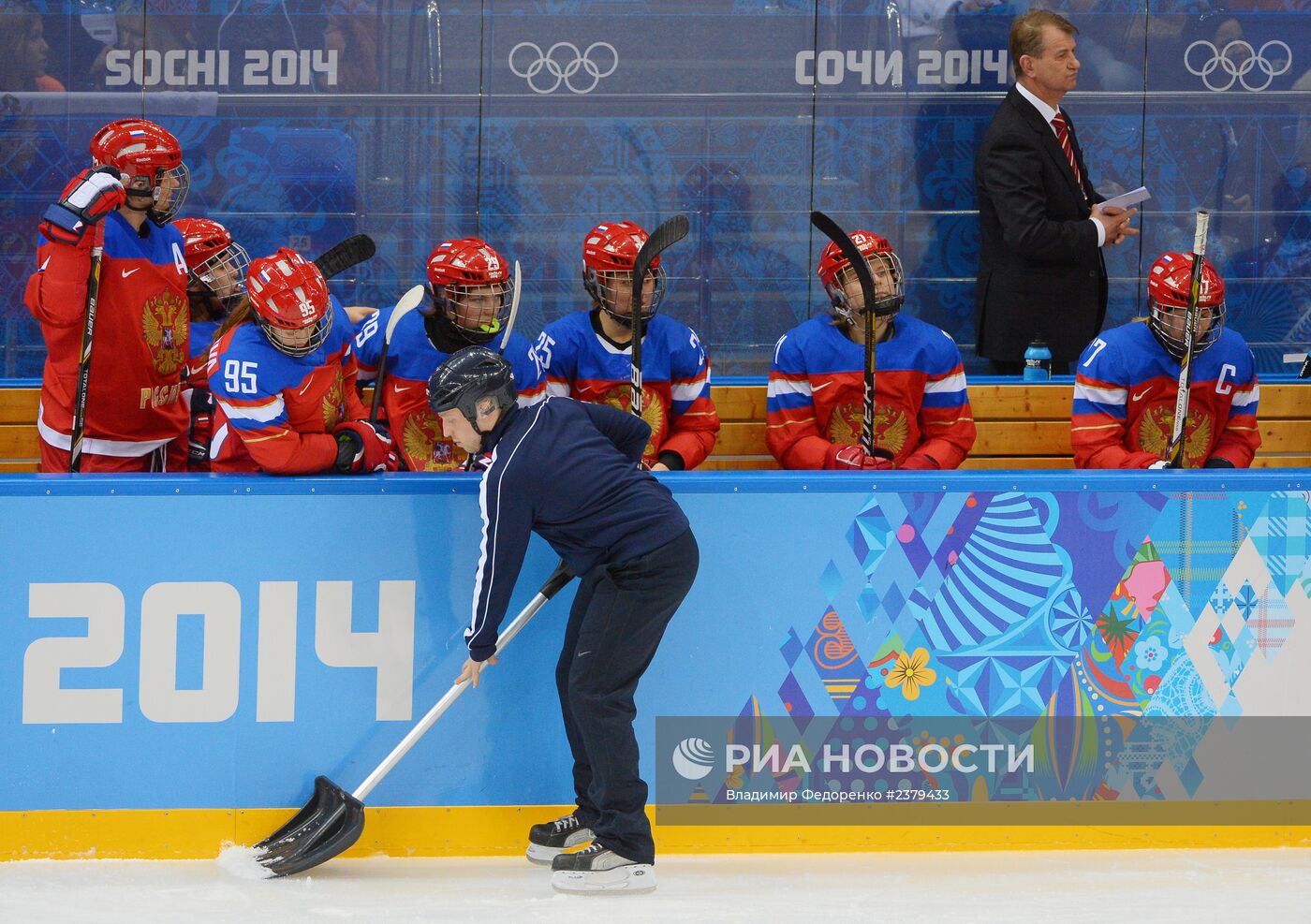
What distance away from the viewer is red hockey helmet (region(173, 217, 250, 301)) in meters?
4.25

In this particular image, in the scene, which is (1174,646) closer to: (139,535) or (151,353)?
(139,535)

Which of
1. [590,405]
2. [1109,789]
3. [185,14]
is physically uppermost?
[185,14]

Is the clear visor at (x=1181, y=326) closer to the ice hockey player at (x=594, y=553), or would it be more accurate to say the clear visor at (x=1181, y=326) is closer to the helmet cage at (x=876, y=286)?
the helmet cage at (x=876, y=286)

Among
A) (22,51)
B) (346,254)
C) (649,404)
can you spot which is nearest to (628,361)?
(649,404)

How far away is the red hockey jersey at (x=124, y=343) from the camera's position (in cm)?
386

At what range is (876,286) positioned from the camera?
4090 mm

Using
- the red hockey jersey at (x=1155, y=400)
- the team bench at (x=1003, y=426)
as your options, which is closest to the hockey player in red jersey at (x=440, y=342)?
the team bench at (x=1003, y=426)

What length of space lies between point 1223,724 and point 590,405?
1.59m

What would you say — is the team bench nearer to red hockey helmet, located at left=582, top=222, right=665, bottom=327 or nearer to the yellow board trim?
red hockey helmet, located at left=582, top=222, right=665, bottom=327

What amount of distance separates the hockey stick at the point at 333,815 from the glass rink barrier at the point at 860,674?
0.08 meters

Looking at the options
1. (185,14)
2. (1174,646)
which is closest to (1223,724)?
(1174,646)

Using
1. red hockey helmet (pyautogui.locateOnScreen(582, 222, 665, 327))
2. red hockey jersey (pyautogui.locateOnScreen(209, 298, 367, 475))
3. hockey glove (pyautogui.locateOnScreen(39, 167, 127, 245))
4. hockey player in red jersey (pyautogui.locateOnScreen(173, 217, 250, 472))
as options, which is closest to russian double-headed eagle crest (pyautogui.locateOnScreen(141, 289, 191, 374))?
hockey player in red jersey (pyautogui.locateOnScreen(173, 217, 250, 472))

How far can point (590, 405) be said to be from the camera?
10.6ft

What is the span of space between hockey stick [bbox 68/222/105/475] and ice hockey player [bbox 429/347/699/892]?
1.14m
